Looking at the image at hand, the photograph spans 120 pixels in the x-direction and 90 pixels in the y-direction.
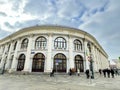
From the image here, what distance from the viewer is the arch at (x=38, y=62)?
26173 mm

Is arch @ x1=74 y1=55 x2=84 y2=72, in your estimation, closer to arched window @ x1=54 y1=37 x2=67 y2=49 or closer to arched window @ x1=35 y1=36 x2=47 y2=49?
arched window @ x1=54 y1=37 x2=67 y2=49

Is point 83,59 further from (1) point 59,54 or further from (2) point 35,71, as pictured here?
(2) point 35,71

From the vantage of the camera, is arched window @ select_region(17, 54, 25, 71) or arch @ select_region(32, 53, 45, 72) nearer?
arch @ select_region(32, 53, 45, 72)

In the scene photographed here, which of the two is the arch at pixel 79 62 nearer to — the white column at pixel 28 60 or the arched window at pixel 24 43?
the white column at pixel 28 60

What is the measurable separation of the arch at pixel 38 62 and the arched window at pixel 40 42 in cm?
199

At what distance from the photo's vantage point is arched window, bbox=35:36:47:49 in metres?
27.6

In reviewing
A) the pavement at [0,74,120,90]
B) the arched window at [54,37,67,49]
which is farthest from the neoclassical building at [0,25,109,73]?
the pavement at [0,74,120,90]

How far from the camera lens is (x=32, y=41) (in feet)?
92.2

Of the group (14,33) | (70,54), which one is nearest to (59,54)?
(70,54)

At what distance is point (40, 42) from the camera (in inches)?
1103

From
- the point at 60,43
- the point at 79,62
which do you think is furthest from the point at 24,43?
the point at 79,62

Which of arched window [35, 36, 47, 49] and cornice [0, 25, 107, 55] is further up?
cornice [0, 25, 107, 55]

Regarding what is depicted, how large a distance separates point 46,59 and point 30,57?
395 cm

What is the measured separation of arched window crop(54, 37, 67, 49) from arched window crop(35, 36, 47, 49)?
2.70 meters
